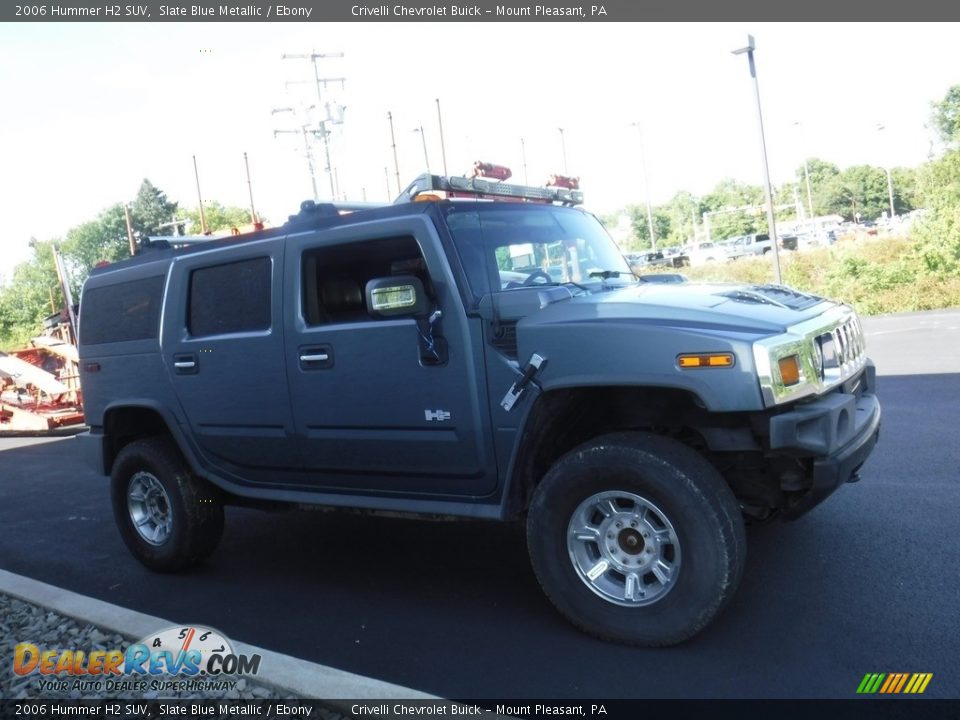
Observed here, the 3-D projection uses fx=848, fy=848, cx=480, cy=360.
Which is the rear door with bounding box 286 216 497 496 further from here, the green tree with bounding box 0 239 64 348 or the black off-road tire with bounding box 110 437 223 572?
the green tree with bounding box 0 239 64 348

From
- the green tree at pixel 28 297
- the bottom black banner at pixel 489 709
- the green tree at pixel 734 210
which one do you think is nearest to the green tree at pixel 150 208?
the green tree at pixel 28 297

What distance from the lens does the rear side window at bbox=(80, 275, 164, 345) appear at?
5570mm

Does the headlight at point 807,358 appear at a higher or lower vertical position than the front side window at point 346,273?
lower

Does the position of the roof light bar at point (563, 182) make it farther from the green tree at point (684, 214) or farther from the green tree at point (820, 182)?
the green tree at point (820, 182)

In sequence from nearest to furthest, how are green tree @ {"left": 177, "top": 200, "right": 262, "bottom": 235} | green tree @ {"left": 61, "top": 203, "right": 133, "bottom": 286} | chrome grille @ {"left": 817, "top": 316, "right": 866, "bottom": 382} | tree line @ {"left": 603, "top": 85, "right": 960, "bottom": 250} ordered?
chrome grille @ {"left": 817, "top": 316, "right": 866, "bottom": 382}, green tree @ {"left": 177, "top": 200, "right": 262, "bottom": 235}, green tree @ {"left": 61, "top": 203, "right": 133, "bottom": 286}, tree line @ {"left": 603, "top": 85, "right": 960, "bottom": 250}

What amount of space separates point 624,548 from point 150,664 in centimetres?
226

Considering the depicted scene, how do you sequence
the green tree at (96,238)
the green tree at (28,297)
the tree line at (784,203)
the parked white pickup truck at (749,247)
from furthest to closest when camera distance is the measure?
the tree line at (784,203) → the green tree at (96,238) → the green tree at (28,297) → the parked white pickup truck at (749,247)

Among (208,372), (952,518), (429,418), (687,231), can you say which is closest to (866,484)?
(952,518)

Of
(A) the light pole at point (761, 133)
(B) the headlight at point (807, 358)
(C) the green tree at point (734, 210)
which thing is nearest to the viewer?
(B) the headlight at point (807, 358)

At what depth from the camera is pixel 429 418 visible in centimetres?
429

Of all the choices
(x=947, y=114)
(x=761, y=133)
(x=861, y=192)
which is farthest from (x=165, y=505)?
(x=861, y=192)

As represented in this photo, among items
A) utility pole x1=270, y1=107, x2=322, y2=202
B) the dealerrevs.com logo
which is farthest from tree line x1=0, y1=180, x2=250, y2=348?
the dealerrevs.com logo

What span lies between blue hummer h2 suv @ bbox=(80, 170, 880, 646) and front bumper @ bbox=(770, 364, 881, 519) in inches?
0.6

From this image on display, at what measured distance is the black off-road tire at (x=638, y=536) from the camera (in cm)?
352
